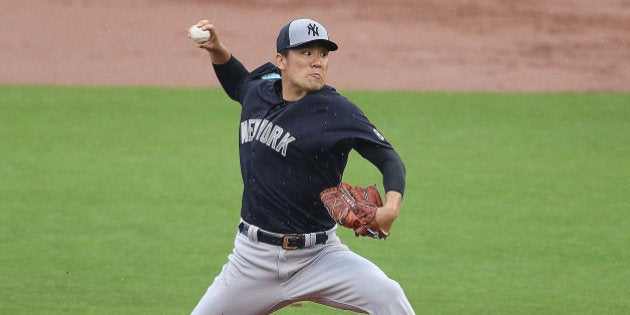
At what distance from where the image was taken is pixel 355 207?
203 inches

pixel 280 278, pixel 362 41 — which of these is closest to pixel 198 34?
pixel 280 278

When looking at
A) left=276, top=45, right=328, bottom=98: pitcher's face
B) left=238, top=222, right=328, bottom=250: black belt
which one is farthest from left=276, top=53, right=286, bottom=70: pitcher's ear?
left=238, top=222, right=328, bottom=250: black belt

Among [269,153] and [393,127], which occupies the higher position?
[269,153]

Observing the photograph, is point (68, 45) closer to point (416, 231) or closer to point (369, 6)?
point (369, 6)

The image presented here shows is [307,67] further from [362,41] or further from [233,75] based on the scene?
[362,41]

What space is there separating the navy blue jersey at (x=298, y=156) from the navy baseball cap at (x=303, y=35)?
250 millimetres

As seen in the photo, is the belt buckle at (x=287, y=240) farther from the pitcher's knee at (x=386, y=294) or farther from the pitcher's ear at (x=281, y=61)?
the pitcher's ear at (x=281, y=61)

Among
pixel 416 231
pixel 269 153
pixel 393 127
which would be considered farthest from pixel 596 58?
pixel 269 153

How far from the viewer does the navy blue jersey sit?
17.8 feet

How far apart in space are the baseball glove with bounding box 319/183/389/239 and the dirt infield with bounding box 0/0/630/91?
35.4ft

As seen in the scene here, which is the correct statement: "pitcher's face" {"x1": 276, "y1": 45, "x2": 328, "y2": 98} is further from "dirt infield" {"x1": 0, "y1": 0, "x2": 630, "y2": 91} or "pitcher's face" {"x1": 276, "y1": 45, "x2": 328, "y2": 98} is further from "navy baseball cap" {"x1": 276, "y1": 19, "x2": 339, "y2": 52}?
"dirt infield" {"x1": 0, "y1": 0, "x2": 630, "y2": 91}

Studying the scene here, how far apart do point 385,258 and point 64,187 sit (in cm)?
348

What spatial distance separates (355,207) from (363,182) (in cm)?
643

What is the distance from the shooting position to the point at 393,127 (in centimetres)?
1391
